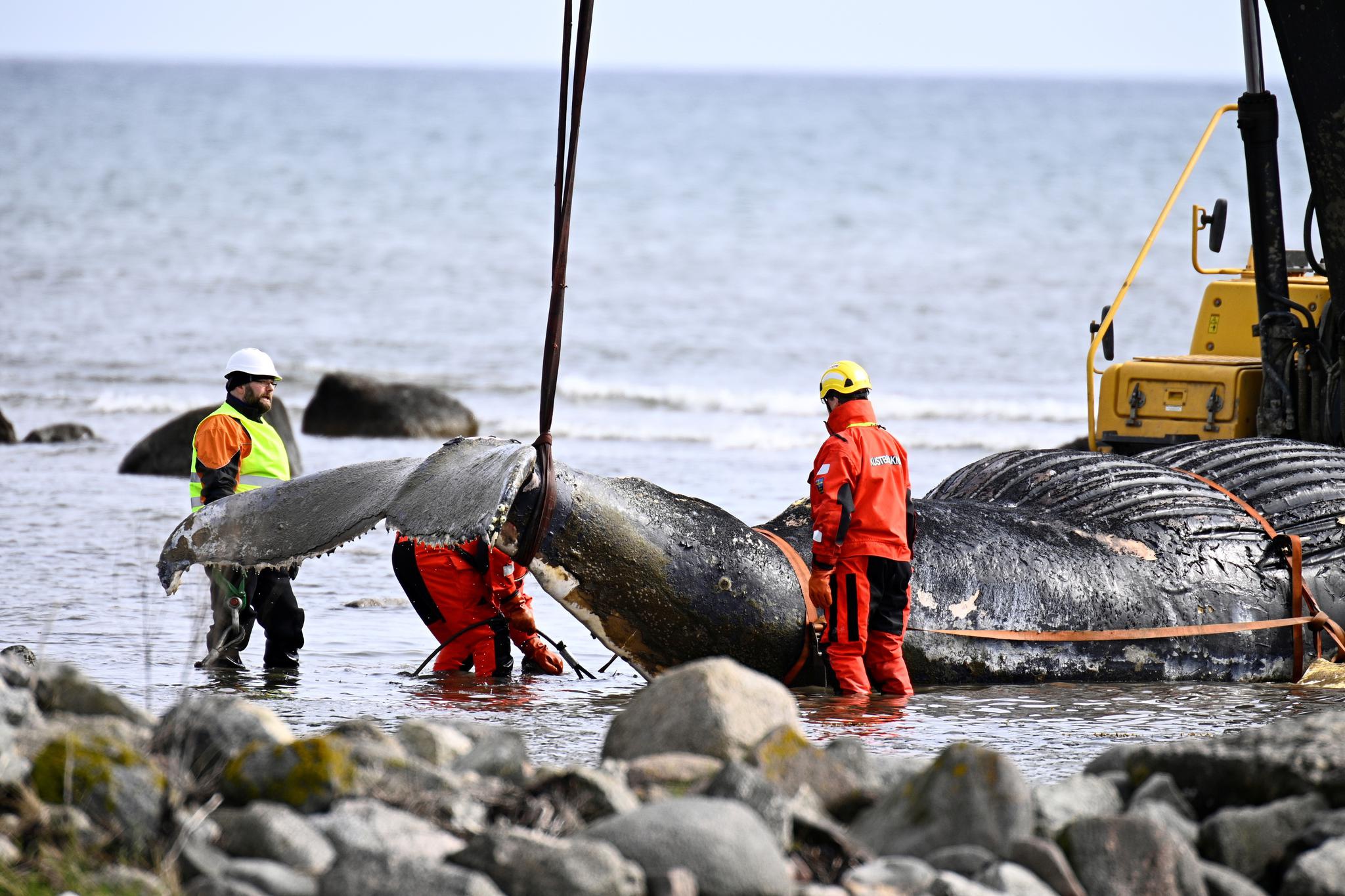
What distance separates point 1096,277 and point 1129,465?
30762 millimetres

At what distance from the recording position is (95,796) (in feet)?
13.0

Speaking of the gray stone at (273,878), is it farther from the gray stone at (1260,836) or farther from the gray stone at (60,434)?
the gray stone at (60,434)

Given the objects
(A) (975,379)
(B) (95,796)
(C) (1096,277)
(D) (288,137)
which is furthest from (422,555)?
(D) (288,137)

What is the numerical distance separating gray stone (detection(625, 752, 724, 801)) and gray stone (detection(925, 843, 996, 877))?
2.04 feet

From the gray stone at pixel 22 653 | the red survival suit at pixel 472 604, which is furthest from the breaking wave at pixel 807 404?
the gray stone at pixel 22 653

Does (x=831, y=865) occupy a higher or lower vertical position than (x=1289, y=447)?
lower

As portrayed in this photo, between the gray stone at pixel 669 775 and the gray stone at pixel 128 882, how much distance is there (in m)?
1.24

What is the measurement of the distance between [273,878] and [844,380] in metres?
4.22

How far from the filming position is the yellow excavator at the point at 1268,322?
7918 millimetres

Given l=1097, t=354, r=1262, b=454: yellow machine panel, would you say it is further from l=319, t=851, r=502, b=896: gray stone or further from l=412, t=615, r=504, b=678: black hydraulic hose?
l=319, t=851, r=502, b=896: gray stone

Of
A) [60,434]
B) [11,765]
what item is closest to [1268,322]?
Answer: [11,765]

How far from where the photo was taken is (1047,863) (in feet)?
13.1

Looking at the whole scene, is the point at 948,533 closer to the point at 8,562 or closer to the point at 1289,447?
the point at 1289,447

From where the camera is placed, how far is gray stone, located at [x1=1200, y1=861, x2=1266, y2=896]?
3.97m
